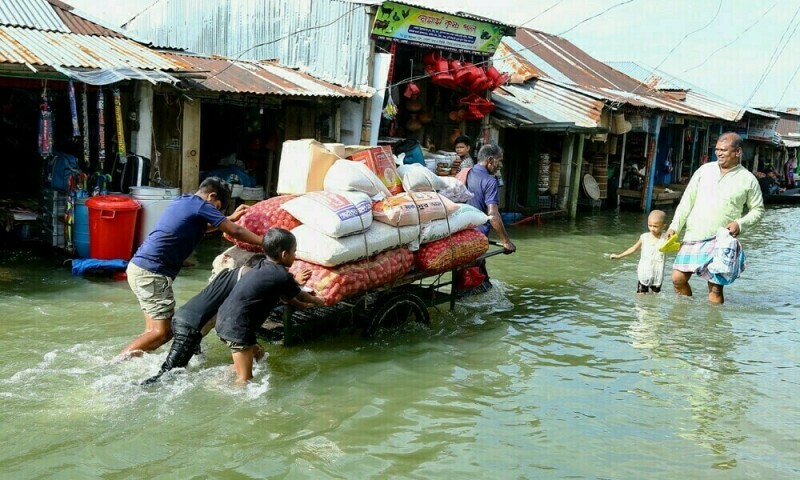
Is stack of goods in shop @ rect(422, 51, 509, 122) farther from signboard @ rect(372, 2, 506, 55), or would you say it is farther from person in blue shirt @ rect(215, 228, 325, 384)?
person in blue shirt @ rect(215, 228, 325, 384)

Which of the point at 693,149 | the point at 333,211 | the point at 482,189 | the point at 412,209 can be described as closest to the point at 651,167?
the point at 693,149

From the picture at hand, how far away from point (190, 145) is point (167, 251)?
609 cm

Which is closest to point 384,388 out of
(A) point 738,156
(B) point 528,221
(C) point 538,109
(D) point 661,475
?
(D) point 661,475

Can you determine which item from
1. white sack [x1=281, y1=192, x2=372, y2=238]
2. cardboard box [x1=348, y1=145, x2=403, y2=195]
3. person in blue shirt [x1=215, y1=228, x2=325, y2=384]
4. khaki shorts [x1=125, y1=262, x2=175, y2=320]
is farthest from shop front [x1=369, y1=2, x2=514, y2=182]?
person in blue shirt [x1=215, y1=228, x2=325, y2=384]

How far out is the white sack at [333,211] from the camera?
577cm

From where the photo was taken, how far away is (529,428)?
4914mm

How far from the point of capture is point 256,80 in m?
11.8

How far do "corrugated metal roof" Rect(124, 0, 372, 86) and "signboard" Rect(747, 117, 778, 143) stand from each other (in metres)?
20.8

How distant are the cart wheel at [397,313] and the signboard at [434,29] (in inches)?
289

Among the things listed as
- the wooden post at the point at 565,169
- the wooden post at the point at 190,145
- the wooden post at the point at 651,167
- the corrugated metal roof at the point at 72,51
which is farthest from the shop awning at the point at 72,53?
the wooden post at the point at 651,167

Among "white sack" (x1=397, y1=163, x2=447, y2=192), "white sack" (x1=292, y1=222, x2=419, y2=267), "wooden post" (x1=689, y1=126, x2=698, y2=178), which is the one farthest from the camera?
"wooden post" (x1=689, y1=126, x2=698, y2=178)

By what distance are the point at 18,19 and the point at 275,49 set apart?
5233 millimetres

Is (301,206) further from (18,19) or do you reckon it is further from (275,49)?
(275,49)

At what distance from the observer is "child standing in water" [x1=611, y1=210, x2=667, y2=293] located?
8305 mm
